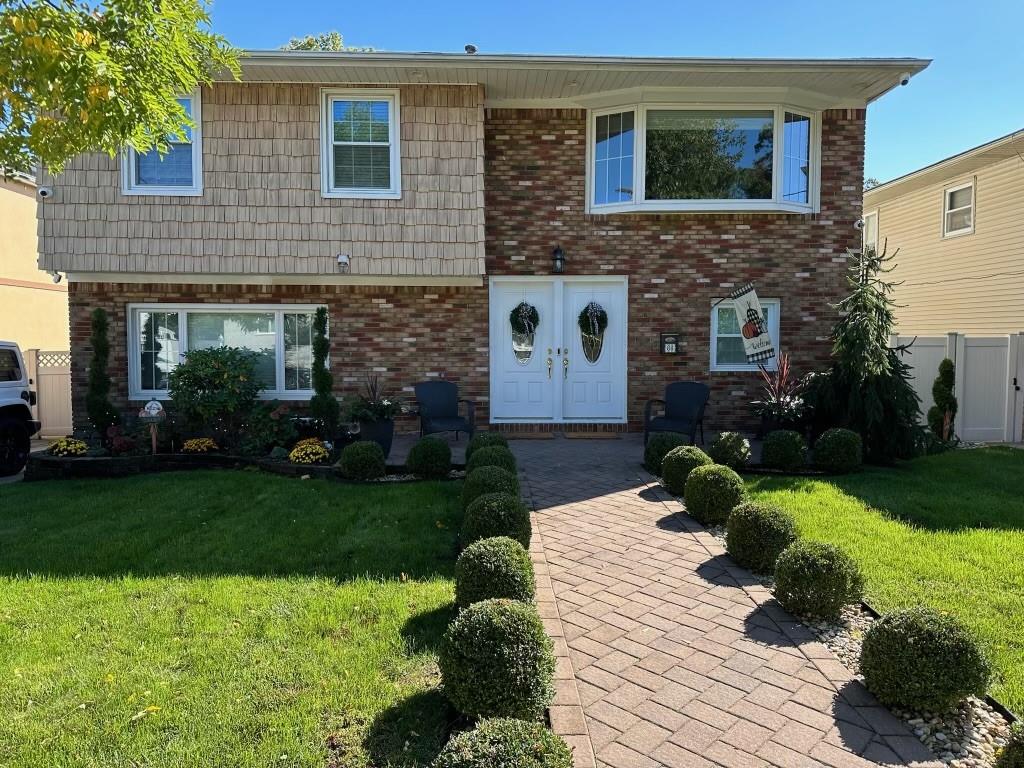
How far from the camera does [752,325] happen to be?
10.4m

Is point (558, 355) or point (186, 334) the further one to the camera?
point (558, 355)

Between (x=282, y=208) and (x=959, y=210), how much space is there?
14329 millimetres

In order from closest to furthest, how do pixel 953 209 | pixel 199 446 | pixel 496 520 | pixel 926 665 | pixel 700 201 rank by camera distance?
1. pixel 926 665
2. pixel 496 520
3. pixel 199 446
4. pixel 700 201
5. pixel 953 209

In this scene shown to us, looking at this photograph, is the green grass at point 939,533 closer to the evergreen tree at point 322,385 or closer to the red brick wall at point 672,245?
the red brick wall at point 672,245

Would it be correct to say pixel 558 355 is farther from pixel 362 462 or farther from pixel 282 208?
pixel 282 208

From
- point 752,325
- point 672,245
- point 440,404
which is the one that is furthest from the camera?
point 672,245

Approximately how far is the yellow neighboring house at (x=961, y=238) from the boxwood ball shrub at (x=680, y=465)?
858 centimetres

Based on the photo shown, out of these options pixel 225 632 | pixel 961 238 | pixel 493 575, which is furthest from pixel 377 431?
pixel 961 238

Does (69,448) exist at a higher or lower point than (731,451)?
lower

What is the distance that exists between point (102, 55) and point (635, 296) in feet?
25.7

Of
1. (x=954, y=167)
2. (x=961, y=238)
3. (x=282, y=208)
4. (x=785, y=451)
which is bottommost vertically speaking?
(x=785, y=451)

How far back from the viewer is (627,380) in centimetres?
1062

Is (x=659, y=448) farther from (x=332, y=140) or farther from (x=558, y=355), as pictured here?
(x=332, y=140)

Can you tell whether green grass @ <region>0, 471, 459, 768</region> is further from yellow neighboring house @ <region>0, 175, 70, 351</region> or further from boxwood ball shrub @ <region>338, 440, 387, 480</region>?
yellow neighboring house @ <region>0, 175, 70, 351</region>
